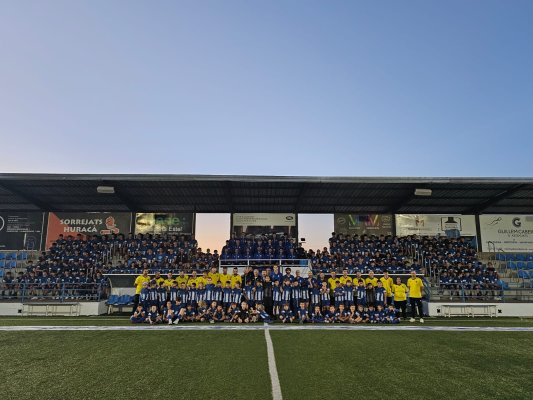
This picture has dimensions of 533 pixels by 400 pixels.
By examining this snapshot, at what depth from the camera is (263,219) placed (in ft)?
94.1

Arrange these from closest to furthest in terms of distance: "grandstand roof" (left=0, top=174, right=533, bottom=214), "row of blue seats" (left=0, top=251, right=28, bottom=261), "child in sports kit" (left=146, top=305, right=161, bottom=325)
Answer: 1. "child in sports kit" (left=146, top=305, right=161, bottom=325)
2. "grandstand roof" (left=0, top=174, right=533, bottom=214)
3. "row of blue seats" (left=0, top=251, right=28, bottom=261)

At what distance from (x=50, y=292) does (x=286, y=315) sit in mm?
13110

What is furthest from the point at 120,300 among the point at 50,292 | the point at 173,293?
the point at 173,293

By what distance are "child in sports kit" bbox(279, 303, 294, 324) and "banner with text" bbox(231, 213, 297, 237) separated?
1414cm

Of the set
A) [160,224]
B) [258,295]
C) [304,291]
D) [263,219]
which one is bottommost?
[258,295]

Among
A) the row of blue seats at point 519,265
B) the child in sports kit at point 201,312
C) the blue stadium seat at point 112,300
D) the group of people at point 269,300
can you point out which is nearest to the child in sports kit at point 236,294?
the group of people at point 269,300

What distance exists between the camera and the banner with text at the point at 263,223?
1121 inches

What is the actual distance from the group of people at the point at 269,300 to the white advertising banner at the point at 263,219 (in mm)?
13098

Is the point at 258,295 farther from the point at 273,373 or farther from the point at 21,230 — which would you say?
the point at 21,230

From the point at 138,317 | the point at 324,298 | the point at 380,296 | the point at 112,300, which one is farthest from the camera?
the point at 112,300

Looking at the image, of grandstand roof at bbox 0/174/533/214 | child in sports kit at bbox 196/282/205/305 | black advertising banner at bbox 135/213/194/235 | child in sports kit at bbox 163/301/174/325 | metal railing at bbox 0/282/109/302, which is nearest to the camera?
child in sports kit at bbox 163/301/174/325

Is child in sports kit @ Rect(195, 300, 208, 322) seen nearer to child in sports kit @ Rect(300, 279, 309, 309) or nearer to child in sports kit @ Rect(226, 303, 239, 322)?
child in sports kit @ Rect(226, 303, 239, 322)

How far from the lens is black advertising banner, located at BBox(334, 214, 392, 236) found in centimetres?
2897

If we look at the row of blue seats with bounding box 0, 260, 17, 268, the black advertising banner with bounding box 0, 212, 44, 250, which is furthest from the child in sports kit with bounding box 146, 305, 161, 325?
the black advertising banner with bounding box 0, 212, 44, 250
